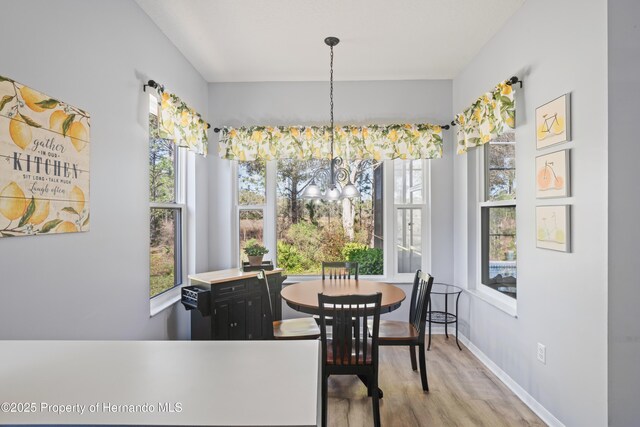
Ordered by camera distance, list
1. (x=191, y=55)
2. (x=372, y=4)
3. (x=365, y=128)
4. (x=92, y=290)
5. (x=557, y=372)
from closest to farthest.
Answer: (x=92, y=290)
(x=557, y=372)
(x=372, y=4)
(x=191, y=55)
(x=365, y=128)

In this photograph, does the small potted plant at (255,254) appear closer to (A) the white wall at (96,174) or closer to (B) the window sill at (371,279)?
(B) the window sill at (371,279)

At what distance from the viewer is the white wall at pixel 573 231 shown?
1.80 meters

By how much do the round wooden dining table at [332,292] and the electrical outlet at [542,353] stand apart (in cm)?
91

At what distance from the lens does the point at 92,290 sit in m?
1.97

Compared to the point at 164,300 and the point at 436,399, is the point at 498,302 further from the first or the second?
the point at 164,300

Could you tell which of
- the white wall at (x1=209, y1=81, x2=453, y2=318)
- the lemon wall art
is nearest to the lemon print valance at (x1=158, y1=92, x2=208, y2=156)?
the white wall at (x1=209, y1=81, x2=453, y2=318)

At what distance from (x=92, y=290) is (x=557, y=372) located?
2778 mm

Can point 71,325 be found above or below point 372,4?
below

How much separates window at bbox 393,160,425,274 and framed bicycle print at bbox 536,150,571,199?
166 cm

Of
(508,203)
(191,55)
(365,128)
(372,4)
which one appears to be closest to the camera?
(372,4)

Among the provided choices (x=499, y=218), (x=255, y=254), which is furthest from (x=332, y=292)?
(x=499, y=218)
